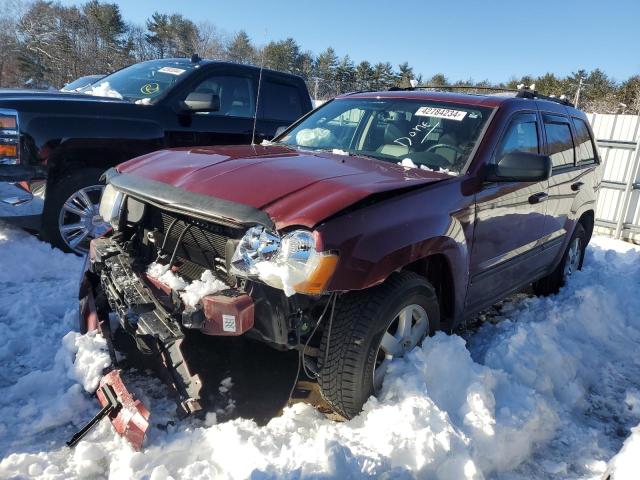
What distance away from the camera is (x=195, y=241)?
8.65 ft

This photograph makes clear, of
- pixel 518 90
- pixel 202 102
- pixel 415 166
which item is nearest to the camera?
pixel 415 166

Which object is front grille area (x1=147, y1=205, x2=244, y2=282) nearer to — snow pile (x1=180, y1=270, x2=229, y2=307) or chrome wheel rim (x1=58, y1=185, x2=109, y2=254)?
snow pile (x1=180, y1=270, x2=229, y2=307)

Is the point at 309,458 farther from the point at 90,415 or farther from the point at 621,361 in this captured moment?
the point at 621,361

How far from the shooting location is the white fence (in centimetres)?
856

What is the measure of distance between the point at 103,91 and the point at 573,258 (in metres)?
5.36

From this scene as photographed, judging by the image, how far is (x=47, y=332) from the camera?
131 inches

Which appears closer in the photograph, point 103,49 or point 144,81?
point 144,81

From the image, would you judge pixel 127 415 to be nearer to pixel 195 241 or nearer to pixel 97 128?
pixel 195 241

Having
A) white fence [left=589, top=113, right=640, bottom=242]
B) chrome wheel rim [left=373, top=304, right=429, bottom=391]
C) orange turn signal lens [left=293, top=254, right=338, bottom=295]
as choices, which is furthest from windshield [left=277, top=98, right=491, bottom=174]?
white fence [left=589, top=113, right=640, bottom=242]

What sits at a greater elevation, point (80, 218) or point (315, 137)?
point (315, 137)

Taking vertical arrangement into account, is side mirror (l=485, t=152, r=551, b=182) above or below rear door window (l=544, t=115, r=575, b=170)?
below

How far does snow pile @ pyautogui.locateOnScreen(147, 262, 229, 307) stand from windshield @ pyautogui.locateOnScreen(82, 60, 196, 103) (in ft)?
9.74

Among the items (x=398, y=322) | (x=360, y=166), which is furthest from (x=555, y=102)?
(x=398, y=322)

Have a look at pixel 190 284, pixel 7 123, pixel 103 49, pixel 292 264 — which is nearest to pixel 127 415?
pixel 190 284
